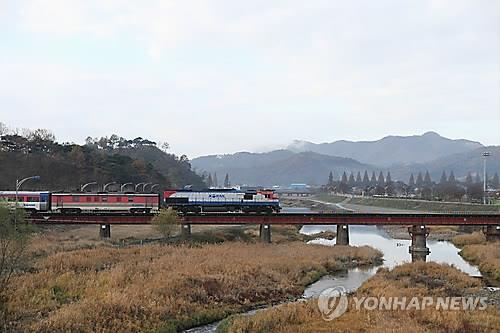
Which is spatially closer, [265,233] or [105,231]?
[105,231]

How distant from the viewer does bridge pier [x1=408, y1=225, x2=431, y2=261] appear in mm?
64169

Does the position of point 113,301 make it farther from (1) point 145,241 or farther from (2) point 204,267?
(1) point 145,241

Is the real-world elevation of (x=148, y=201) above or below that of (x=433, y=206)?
above

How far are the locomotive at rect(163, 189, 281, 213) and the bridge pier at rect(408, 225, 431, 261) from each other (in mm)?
20938

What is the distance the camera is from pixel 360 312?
3145 cm

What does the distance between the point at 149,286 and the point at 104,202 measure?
146 ft

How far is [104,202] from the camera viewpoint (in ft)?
255

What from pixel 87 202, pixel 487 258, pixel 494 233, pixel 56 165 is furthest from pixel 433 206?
pixel 87 202

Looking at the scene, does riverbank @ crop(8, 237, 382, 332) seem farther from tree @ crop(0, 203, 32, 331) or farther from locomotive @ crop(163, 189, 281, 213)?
locomotive @ crop(163, 189, 281, 213)

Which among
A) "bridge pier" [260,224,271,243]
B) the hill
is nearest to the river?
"bridge pier" [260,224,271,243]

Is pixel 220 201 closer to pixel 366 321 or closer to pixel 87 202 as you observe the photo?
pixel 87 202

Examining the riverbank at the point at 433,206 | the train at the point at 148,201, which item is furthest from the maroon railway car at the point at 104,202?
the riverbank at the point at 433,206

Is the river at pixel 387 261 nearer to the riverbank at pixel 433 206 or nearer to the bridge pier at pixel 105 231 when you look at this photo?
the riverbank at pixel 433 206

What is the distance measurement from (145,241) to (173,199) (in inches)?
574
